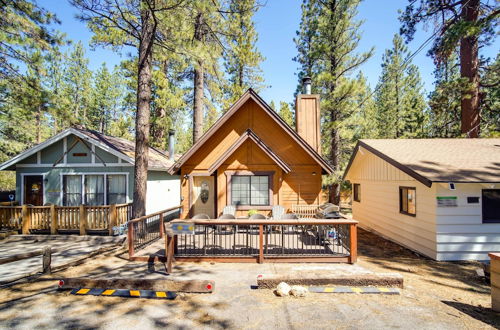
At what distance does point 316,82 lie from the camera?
58.6 ft

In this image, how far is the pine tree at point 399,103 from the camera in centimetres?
2908

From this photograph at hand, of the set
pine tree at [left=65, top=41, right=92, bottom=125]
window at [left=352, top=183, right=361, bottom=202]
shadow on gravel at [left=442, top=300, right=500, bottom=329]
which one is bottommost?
shadow on gravel at [left=442, top=300, right=500, bottom=329]

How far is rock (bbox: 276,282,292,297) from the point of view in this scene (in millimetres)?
5199

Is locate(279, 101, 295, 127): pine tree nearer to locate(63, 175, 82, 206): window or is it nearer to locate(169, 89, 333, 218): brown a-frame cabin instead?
locate(169, 89, 333, 218): brown a-frame cabin

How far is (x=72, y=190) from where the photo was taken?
1248 cm

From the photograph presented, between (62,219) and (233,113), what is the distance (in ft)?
29.5

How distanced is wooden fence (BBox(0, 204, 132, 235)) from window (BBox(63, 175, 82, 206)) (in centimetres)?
174

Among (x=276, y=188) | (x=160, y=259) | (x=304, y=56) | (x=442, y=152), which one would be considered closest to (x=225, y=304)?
(x=160, y=259)

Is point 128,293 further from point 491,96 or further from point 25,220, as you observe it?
point 491,96

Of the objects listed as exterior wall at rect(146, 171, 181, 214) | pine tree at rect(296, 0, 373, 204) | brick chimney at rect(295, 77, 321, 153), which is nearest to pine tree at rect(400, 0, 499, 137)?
pine tree at rect(296, 0, 373, 204)

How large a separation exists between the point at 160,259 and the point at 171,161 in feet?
34.9

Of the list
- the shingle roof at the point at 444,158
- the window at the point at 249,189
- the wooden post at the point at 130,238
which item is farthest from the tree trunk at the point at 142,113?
the shingle roof at the point at 444,158

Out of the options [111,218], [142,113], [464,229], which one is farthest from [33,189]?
[464,229]

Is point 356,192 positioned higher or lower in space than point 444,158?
lower
